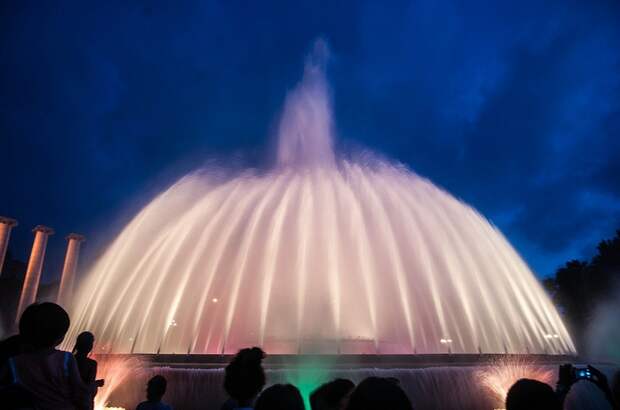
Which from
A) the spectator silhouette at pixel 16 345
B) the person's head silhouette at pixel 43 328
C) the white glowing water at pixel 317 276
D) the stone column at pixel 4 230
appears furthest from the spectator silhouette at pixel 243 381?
the stone column at pixel 4 230

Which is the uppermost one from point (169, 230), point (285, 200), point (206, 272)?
point (285, 200)

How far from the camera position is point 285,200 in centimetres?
2164

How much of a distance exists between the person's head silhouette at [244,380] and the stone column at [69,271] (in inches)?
1815

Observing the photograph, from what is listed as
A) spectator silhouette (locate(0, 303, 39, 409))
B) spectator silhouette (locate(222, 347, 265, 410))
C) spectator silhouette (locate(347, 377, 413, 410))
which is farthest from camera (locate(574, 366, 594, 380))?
spectator silhouette (locate(0, 303, 39, 409))

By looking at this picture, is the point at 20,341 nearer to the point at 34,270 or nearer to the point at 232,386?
the point at 232,386

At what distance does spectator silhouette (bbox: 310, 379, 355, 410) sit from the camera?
12.5ft

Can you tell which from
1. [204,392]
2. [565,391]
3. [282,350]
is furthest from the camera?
[282,350]

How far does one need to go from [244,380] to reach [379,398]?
2313 millimetres

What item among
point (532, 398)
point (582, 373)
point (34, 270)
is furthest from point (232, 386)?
point (34, 270)

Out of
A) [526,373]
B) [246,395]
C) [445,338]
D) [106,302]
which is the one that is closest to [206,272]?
[106,302]

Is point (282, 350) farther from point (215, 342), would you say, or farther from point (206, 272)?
point (206, 272)

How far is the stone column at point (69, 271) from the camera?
43625 mm

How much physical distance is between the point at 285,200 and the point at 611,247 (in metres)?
45.7

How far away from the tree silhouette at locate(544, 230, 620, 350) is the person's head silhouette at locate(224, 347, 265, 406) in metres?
46.7
